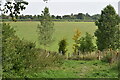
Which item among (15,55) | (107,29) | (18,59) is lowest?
(18,59)

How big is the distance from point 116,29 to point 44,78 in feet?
90.3

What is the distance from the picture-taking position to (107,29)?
3556 cm

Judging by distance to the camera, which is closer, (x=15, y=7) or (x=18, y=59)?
(x=15, y=7)

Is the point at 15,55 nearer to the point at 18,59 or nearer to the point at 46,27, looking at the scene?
the point at 18,59

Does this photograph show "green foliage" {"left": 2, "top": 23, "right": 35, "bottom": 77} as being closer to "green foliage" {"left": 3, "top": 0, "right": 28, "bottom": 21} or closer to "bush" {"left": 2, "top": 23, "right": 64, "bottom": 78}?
"bush" {"left": 2, "top": 23, "right": 64, "bottom": 78}

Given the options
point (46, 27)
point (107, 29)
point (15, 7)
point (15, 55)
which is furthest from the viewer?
point (46, 27)

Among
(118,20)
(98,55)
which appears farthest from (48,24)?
(98,55)

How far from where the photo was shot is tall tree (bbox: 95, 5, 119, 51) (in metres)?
34.8

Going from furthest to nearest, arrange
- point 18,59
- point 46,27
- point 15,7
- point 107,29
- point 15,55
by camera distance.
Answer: point 46,27 < point 107,29 < point 18,59 < point 15,55 < point 15,7

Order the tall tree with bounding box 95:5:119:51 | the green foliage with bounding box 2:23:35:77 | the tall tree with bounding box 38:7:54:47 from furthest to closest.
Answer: the tall tree with bounding box 38:7:54:47 → the tall tree with bounding box 95:5:119:51 → the green foliage with bounding box 2:23:35:77

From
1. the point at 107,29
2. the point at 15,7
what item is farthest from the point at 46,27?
the point at 15,7

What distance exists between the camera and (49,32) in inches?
1938

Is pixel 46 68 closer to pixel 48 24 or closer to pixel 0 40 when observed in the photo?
pixel 0 40

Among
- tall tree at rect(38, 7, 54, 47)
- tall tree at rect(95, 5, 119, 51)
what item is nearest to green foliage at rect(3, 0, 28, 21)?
tall tree at rect(95, 5, 119, 51)
